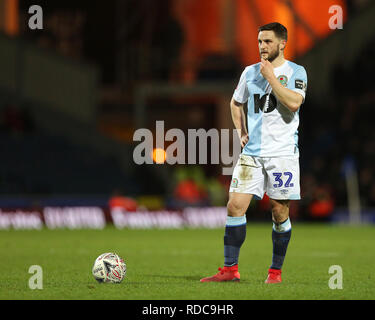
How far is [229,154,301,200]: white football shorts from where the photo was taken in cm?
768

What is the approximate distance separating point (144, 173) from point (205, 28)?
8.57m

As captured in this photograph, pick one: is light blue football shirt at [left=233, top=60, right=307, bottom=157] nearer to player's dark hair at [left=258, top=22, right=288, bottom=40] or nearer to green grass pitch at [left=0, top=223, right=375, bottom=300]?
player's dark hair at [left=258, top=22, right=288, bottom=40]

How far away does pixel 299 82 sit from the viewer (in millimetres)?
7656

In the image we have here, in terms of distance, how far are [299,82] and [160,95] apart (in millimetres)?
23466

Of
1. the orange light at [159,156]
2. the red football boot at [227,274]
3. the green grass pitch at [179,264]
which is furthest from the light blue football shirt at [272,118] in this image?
the orange light at [159,156]

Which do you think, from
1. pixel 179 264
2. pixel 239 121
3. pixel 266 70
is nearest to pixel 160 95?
pixel 179 264

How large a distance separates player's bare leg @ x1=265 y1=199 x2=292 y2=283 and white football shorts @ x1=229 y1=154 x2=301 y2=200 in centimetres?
11

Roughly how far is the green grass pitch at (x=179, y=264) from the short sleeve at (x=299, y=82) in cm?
172

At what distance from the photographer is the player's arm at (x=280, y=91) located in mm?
7352

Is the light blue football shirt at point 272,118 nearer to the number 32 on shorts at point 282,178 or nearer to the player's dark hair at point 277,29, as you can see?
the number 32 on shorts at point 282,178

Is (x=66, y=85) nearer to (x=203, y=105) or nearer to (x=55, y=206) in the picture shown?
(x=203, y=105)

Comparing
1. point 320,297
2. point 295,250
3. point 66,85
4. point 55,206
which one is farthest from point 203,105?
point 320,297

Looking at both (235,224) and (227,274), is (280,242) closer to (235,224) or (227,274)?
(235,224)

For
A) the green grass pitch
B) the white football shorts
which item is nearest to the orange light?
the green grass pitch
